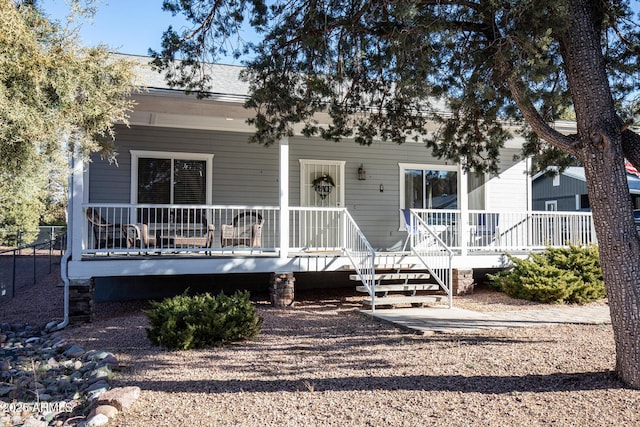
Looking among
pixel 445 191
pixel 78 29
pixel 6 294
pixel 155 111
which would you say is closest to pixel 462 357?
pixel 78 29

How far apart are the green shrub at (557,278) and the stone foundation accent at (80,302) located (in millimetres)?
7218

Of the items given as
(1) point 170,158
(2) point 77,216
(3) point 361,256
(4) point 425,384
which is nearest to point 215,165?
(1) point 170,158

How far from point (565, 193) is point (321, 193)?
1808 cm

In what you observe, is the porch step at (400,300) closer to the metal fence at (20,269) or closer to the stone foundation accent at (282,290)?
the stone foundation accent at (282,290)

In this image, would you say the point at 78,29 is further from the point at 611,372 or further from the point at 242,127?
the point at 611,372

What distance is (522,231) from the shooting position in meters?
12.1

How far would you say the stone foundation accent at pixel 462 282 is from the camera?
10.2 meters

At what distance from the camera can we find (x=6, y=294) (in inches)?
461

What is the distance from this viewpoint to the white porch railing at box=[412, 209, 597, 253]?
11086 millimetres

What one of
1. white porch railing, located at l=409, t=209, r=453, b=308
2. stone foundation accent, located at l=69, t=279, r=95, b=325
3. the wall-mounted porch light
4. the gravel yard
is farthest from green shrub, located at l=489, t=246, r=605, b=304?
stone foundation accent, located at l=69, t=279, r=95, b=325

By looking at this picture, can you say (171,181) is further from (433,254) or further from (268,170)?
(433,254)

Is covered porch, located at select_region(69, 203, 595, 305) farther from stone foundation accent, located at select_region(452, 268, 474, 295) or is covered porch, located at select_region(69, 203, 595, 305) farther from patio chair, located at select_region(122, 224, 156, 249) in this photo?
stone foundation accent, located at select_region(452, 268, 474, 295)

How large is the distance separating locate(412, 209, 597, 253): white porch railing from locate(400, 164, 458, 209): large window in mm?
485

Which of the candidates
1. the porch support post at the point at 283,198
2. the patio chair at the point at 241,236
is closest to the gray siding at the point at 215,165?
the patio chair at the point at 241,236
